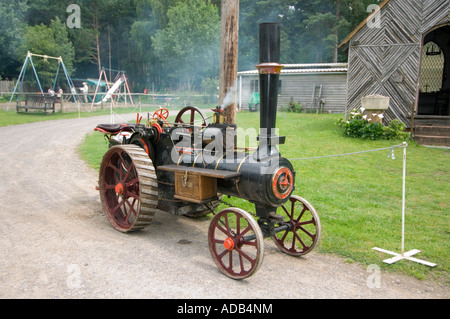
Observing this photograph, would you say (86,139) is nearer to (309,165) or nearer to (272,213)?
(309,165)

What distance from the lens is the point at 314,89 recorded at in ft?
75.6

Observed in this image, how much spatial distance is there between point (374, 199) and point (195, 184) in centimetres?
351

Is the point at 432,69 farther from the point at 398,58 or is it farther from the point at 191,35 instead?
the point at 191,35

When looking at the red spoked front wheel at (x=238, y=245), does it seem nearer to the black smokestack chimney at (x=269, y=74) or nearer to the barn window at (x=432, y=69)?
the black smokestack chimney at (x=269, y=74)

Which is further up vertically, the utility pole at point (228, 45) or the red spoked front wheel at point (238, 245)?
the utility pole at point (228, 45)

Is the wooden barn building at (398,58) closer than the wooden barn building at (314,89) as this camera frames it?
Yes

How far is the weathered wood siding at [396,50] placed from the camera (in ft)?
40.6

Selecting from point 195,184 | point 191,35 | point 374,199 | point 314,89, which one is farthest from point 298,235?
point 191,35

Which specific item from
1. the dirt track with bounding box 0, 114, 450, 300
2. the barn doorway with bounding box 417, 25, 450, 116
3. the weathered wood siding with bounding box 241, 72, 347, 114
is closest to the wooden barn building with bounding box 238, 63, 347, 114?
the weathered wood siding with bounding box 241, 72, 347, 114

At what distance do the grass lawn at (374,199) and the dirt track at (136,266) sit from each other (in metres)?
0.44

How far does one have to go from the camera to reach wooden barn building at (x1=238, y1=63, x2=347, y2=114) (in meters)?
22.5

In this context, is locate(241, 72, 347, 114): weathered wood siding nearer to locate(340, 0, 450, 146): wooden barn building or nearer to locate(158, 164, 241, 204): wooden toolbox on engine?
locate(340, 0, 450, 146): wooden barn building

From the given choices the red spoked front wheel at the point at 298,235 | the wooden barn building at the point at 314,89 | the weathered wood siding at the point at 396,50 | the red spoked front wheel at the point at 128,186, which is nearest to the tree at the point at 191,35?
the wooden barn building at the point at 314,89

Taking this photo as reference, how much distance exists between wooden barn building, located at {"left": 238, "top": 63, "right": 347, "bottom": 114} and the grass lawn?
11.7 metres
